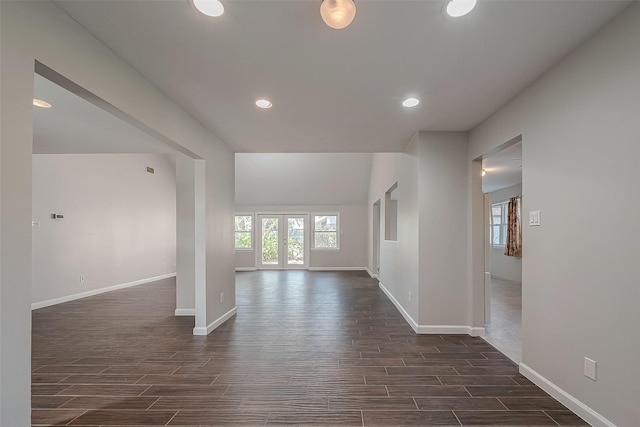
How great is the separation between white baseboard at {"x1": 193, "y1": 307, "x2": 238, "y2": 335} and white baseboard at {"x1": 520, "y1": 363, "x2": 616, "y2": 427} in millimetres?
3265

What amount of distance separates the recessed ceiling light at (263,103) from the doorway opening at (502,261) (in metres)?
2.32

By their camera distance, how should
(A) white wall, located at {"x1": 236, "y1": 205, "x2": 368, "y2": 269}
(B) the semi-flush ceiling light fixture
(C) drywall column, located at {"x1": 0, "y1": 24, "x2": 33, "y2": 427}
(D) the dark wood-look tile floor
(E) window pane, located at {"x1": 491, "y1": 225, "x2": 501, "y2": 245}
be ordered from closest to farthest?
(C) drywall column, located at {"x1": 0, "y1": 24, "x2": 33, "y2": 427} → (B) the semi-flush ceiling light fixture → (D) the dark wood-look tile floor → (E) window pane, located at {"x1": 491, "y1": 225, "x2": 501, "y2": 245} → (A) white wall, located at {"x1": 236, "y1": 205, "x2": 368, "y2": 269}

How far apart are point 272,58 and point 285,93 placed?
21.3 inches

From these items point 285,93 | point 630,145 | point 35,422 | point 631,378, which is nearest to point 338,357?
point 631,378

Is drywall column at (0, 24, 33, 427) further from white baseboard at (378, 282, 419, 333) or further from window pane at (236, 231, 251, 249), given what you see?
window pane at (236, 231, 251, 249)

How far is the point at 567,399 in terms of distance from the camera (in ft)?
6.98

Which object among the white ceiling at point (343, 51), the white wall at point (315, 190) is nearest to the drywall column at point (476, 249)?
the white ceiling at point (343, 51)

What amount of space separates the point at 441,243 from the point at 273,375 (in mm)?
2383

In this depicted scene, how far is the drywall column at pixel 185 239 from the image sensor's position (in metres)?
4.60

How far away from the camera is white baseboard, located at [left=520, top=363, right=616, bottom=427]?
189 cm

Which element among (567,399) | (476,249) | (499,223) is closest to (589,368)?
(567,399)

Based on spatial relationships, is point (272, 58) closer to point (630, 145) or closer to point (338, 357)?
point (630, 145)

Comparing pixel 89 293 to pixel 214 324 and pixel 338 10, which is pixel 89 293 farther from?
pixel 338 10

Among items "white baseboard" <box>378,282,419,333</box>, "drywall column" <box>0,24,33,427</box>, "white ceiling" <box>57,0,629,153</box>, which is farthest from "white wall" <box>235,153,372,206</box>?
"drywall column" <box>0,24,33,427</box>
